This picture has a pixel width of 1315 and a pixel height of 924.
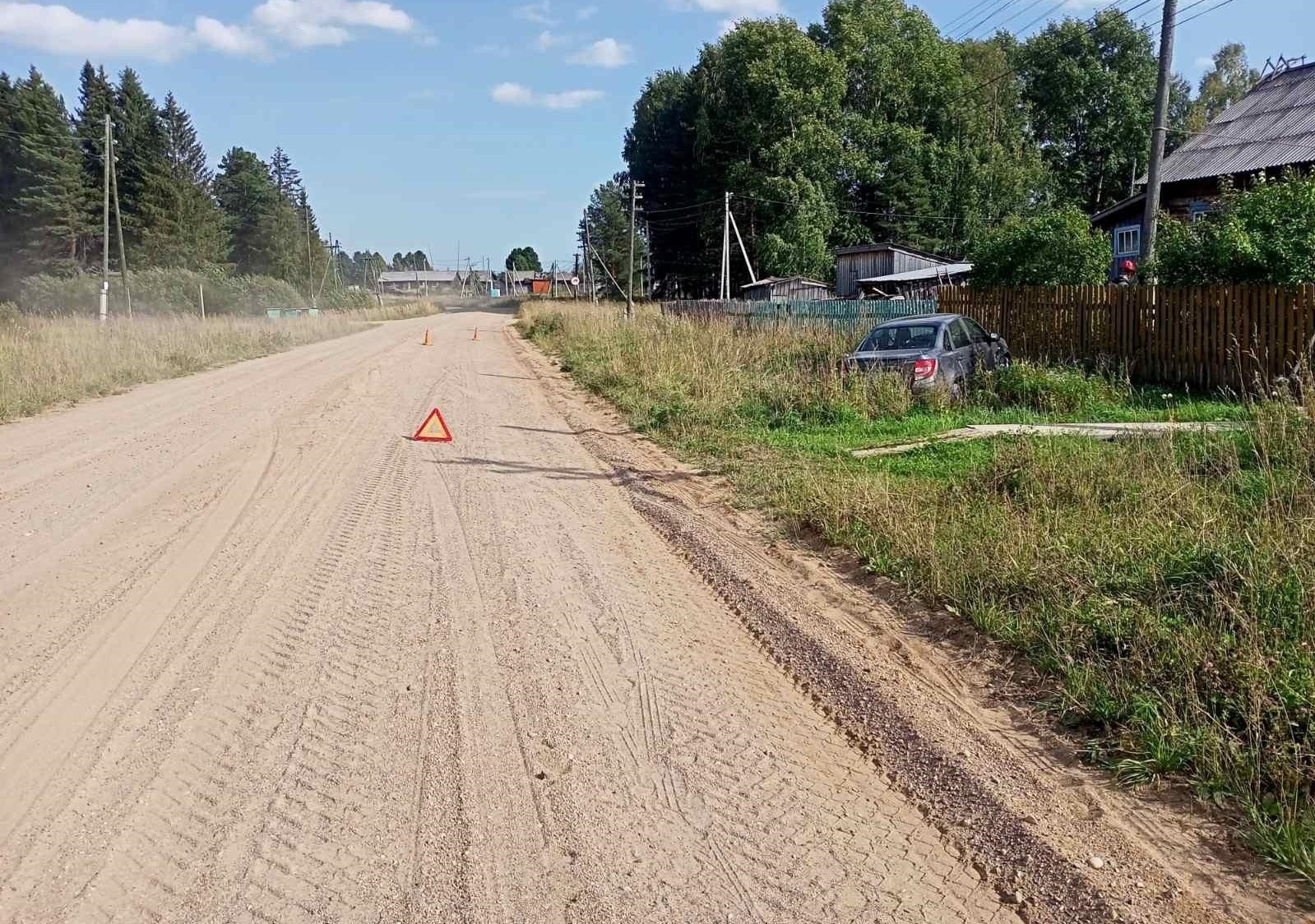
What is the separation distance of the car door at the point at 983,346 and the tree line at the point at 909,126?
35868mm

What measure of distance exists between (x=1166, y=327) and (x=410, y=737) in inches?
543

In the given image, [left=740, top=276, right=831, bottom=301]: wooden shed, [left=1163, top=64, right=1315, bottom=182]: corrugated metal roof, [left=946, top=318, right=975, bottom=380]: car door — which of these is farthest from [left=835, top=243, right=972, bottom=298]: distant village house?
[left=946, top=318, right=975, bottom=380]: car door

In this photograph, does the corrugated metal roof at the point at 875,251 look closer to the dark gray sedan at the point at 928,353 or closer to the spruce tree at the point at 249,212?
the dark gray sedan at the point at 928,353

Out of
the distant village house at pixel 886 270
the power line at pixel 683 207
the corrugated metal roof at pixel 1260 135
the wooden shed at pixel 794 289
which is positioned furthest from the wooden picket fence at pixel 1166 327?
the power line at pixel 683 207

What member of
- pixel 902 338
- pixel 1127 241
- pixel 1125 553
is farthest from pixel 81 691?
pixel 1127 241

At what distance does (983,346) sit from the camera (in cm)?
1523

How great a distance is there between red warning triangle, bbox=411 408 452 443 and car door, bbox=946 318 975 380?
277 inches

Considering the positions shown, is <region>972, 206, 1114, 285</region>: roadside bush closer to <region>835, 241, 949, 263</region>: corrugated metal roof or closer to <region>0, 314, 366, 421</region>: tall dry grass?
<region>0, 314, 366, 421</region>: tall dry grass

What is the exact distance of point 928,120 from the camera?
187 ft

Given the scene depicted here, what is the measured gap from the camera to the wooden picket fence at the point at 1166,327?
12.4m

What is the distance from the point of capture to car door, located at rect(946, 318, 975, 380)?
44.6 feet

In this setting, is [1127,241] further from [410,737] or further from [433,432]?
[410,737]

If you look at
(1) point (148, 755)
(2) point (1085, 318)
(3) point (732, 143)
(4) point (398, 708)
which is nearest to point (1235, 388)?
(2) point (1085, 318)

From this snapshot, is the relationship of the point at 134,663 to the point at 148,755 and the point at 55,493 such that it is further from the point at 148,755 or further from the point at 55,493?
the point at 55,493
